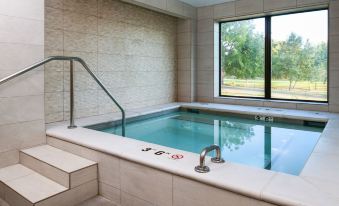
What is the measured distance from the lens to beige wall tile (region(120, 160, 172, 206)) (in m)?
1.84

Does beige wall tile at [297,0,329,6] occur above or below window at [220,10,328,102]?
above

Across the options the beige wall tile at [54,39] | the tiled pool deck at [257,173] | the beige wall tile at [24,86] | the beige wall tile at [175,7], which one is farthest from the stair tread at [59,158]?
the beige wall tile at [175,7]

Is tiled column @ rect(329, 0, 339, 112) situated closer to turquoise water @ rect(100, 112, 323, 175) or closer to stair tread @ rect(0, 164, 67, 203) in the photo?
turquoise water @ rect(100, 112, 323, 175)

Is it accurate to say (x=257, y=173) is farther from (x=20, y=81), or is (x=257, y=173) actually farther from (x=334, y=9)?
(x=334, y=9)

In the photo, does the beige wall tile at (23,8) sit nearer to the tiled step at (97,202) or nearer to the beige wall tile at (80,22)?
the beige wall tile at (80,22)

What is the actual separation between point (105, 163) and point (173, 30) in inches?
173

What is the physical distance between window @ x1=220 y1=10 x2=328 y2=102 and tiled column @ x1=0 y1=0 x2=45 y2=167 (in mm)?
4255

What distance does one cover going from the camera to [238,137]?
3.59 meters

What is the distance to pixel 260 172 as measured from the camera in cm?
171

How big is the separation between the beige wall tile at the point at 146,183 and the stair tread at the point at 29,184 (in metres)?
0.53

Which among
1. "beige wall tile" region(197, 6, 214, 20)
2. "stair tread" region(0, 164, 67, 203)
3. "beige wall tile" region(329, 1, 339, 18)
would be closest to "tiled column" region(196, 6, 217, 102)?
"beige wall tile" region(197, 6, 214, 20)

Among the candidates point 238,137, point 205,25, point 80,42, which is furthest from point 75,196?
point 205,25

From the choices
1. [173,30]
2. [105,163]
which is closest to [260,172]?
[105,163]

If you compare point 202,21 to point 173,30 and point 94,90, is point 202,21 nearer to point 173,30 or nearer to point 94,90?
point 173,30
